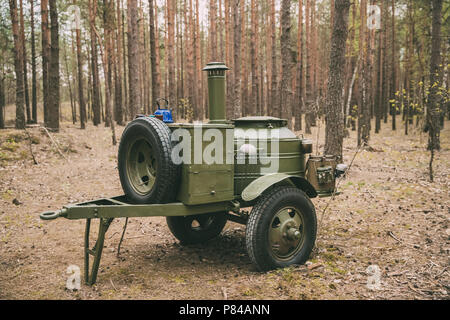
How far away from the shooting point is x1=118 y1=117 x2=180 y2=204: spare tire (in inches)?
140

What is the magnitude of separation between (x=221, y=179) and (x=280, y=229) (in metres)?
0.93

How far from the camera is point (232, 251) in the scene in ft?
16.0

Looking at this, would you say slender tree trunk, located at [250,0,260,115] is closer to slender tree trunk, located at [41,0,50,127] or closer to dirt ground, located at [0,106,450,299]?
slender tree trunk, located at [41,0,50,127]

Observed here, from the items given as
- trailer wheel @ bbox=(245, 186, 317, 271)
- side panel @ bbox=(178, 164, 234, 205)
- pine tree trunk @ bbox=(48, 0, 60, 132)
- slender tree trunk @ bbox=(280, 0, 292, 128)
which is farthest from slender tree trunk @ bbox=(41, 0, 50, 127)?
trailer wheel @ bbox=(245, 186, 317, 271)

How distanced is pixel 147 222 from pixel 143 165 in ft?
7.75

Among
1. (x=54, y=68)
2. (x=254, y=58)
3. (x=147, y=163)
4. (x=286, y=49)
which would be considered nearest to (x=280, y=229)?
(x=147, y=163)

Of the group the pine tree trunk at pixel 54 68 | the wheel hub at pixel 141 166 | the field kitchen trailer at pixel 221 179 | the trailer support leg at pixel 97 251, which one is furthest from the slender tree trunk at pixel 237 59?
the trailer support leg at pixel 97 251

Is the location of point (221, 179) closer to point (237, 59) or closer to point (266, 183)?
point (266, 183)

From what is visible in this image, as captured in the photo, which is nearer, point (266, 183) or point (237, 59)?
point (266, 183)

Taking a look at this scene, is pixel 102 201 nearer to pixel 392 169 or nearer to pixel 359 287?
pixel 359 287

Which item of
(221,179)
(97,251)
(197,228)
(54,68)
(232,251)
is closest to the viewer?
(97,251)

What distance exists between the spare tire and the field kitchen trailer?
11 millimetres

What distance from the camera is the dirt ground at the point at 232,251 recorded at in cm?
350
